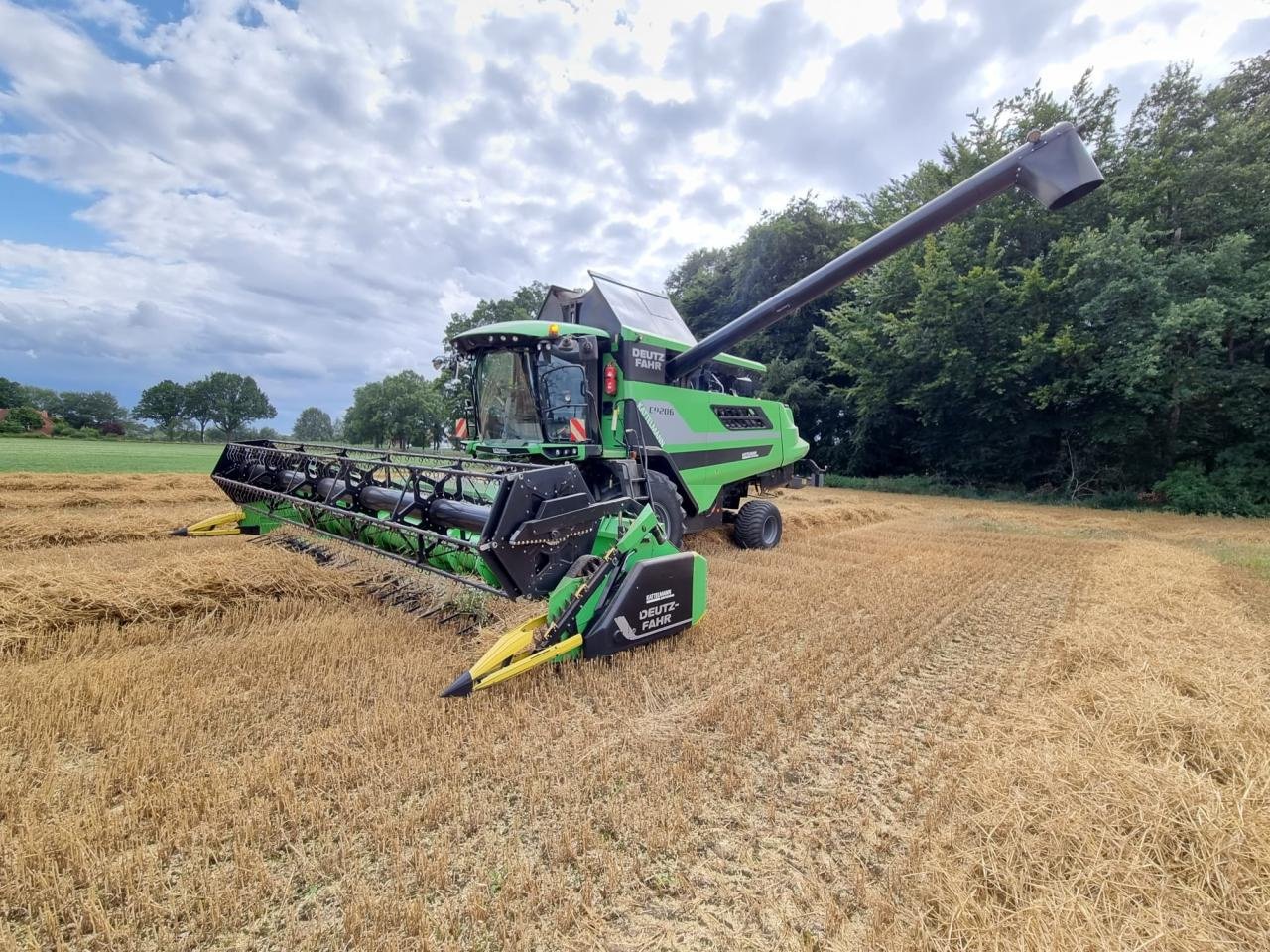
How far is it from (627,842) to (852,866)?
0.71 metres

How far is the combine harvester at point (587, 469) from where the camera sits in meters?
3.06

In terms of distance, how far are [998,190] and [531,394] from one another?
14.9 feet

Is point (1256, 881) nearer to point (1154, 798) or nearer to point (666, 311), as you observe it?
point (1154, 798)

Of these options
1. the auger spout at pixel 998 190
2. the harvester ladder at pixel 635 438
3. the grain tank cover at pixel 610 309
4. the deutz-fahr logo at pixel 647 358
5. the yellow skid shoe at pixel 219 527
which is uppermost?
the auger spout at pixel 998 190

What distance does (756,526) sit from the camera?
704 cm

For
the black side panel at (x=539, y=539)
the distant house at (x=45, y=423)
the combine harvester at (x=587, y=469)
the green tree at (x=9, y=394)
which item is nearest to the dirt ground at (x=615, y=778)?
the combine harvester at (x=587, y=469)

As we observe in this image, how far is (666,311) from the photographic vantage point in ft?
23.5

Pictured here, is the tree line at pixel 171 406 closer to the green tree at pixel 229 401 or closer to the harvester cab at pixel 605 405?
the green tree at pixel 229 401

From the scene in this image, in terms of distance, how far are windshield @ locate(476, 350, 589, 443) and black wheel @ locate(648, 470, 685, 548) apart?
0.87 meters

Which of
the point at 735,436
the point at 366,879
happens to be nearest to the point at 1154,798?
the point at 366,879

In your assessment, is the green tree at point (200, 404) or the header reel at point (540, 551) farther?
the green tree at point (200, 404)

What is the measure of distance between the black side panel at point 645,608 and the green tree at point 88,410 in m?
81.6

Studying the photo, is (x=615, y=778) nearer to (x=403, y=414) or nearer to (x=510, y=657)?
(x=510, y=657)

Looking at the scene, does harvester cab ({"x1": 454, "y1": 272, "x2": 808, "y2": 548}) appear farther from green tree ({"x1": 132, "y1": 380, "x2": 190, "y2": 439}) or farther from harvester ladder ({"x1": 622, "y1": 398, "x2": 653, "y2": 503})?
green tree ({"x1": 132, "y1": 380, "x2": 190, "y2": 439})
